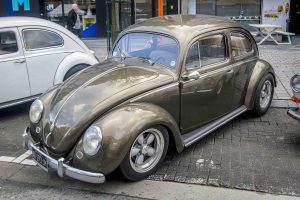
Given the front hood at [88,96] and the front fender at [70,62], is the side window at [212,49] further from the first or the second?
the front fender at [70,62]

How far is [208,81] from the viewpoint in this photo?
5.08 meters

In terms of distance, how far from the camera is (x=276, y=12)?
15328 mm

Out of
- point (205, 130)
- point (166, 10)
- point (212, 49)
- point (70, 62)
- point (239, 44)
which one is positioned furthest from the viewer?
point (166, 10)

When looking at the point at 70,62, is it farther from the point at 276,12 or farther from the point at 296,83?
the point at 276,12

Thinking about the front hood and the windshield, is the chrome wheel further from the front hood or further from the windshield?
the windshield

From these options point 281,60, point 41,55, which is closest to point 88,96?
point 41,55

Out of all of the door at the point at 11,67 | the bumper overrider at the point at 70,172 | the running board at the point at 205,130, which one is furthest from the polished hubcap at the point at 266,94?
the door at the point at 11,67

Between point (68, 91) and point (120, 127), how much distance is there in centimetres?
99

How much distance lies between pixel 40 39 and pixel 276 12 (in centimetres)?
1127

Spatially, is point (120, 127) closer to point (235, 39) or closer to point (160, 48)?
point (160, 48)

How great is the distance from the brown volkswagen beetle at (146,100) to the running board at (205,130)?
16mm

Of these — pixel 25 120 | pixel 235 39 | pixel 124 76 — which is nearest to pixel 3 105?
pixel 25 120

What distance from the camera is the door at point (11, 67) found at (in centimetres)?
636

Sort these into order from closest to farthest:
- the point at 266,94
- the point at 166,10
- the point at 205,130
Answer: the point at 205,130
the point at 266,94
the point at 166,10
